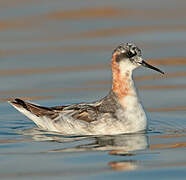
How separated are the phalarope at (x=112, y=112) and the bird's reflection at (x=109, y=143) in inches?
7.3

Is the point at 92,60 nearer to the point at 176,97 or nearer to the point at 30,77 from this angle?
the point at 30,77

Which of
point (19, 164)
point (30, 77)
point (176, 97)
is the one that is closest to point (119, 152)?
point (19, 164)

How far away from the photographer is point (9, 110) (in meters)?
16.6

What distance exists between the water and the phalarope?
0.22 metres

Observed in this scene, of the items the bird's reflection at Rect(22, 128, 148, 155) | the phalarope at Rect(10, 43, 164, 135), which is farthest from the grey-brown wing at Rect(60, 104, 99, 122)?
the bird's reflection at Rect(22, 128, 148, 155)

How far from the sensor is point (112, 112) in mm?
14812

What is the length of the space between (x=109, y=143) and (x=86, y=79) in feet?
13.9

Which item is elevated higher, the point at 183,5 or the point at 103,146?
the point at 183,5

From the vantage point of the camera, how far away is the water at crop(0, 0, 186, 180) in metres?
12.7

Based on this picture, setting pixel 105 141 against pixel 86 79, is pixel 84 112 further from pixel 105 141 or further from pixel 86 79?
pixel 86 79

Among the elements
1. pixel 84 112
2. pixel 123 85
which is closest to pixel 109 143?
pixel 84 112

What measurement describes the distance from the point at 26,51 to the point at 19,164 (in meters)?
7.77

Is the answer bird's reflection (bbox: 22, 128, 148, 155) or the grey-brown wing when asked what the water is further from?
the grey-brown wing

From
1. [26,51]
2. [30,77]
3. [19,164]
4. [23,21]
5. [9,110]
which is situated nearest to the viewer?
[19,164]
